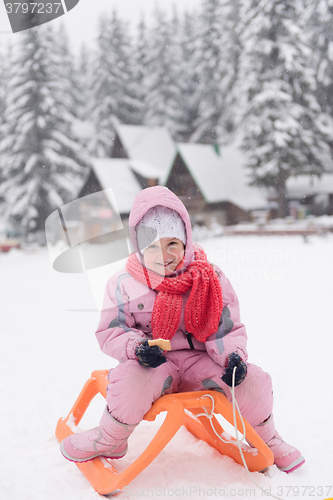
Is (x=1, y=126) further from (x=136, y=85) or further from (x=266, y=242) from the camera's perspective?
(x=266, y=242)

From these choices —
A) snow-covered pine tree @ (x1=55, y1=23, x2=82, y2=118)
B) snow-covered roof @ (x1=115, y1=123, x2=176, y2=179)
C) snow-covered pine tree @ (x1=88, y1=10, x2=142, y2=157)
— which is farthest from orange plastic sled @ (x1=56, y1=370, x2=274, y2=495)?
snow-covered pine tree @ (x1=55, y1=23, x2=82, y2=118)

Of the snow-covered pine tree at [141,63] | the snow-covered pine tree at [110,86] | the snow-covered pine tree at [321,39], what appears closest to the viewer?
the snow-covered pine tree at [321,39]

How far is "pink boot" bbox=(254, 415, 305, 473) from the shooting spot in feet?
4.23

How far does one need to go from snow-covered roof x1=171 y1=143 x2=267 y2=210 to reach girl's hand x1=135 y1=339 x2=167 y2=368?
29.5ft

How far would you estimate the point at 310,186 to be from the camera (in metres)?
11.0

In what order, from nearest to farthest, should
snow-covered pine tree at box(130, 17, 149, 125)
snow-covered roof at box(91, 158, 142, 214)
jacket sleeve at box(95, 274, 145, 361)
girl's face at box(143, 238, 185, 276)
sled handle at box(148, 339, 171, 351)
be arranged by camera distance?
sled handle at box(148, 339, 171, 351), jacket sleeve at box(95, 274, 145, 361), girl's face at box(143, 238, 185, 276), snow-covered roof at box(91, 158, 142, 214), snow-covered pine tree at box(130, 17, 149, 125)

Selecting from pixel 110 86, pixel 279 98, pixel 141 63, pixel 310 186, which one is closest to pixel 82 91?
pixel 110 86

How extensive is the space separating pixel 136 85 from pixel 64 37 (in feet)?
8.89

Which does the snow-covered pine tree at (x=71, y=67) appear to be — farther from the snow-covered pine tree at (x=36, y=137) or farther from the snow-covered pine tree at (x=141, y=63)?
the snow-covered pine tree at (x=36, y=137)

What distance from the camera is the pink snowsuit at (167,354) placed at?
47.9 inches

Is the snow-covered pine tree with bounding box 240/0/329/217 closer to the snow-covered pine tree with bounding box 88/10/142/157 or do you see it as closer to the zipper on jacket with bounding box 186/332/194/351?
the snow-covered pine tree with bounding box 88/10/142/157

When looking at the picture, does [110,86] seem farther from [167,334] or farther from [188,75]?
[167,334]

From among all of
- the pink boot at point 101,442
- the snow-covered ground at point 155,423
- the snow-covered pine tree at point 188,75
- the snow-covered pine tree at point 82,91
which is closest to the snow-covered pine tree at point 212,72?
the snow-covered pine tree at point 188,75

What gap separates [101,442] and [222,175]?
33.2 feet
